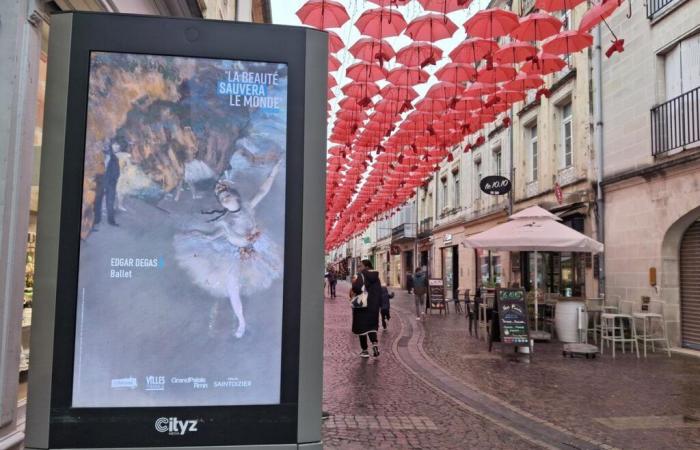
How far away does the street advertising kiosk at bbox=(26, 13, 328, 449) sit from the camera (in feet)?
7.52

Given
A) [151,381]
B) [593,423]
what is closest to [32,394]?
[151,381]

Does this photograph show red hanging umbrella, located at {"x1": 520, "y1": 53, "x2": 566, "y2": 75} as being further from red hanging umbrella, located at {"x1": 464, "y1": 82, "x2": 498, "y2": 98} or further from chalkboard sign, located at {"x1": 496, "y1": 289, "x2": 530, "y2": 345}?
chalkboard sign, located at {"x1": 496, "y1": 289, "x2": 530, "y2": 345}

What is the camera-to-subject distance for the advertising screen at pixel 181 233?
2.32m

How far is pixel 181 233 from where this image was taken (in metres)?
2.39

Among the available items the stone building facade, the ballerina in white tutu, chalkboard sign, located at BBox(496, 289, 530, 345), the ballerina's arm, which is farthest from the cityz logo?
the stone building facade

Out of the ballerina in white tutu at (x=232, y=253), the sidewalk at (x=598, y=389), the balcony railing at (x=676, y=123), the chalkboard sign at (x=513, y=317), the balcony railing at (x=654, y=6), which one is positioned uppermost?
the balcony railing at (x=654, y=6)

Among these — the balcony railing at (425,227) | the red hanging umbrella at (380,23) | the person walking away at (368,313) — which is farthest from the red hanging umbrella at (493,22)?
the balcony railing at (425,227)

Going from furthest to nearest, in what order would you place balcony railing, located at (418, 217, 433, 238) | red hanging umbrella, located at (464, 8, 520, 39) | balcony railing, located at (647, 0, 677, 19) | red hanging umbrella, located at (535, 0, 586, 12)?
balcony railing, located at (418, 217, 433, 238) → balcony railing, located at (647, 0, 677, 19) → red hanging umbrella, located at (464, 8, 520, 39) → red hanging umbrella, located at (535, 0, 586, 12)

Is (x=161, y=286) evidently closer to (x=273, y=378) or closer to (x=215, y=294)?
(x=215, y=294)

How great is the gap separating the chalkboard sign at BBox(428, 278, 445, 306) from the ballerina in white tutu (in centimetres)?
1837

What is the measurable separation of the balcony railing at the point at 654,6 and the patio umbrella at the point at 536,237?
5.10 meters

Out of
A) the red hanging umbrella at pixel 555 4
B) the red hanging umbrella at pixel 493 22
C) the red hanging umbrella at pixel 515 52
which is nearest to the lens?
the red hanging umbrella at pixel 555 4

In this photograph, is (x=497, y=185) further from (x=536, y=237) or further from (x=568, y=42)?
(x=568, y=42)

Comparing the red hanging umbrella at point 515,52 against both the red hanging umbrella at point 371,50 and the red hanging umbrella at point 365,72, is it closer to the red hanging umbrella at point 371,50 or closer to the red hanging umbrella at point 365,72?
the red hanging umbrella at point 371,50
